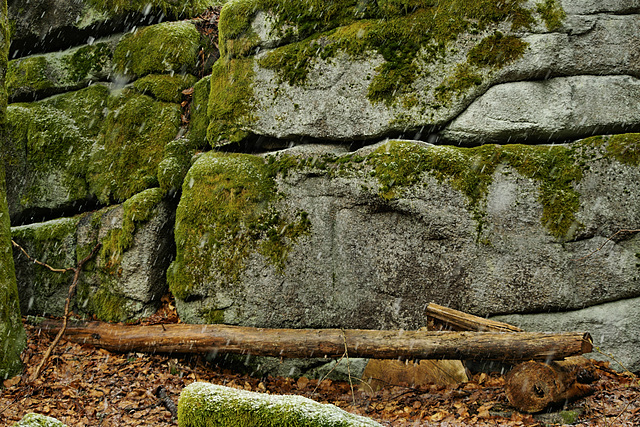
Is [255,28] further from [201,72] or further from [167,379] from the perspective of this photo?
[167,379]

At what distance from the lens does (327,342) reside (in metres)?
6.02

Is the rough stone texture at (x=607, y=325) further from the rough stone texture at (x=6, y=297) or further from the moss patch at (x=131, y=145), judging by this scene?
the moss patch at (x=131, y=145)

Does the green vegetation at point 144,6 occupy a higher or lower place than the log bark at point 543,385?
higher

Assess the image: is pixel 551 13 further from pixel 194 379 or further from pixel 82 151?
pixel 82 151

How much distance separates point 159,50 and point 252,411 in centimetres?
815

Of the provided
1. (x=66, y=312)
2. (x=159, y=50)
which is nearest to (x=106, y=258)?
(x=66, y=312)

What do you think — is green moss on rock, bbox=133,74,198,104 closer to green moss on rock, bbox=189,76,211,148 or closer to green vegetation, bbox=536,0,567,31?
green moss on rock, bbox=189,76,211,148

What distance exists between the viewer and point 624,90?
20.6 feet

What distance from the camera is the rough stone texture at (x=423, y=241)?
6.04 meters

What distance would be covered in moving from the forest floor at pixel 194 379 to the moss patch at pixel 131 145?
2799 mm

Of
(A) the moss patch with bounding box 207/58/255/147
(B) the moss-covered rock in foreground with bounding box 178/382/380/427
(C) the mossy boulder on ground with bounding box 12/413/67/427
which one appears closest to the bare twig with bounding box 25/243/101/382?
(A) the moss patch with bounding box 207/58/255/147

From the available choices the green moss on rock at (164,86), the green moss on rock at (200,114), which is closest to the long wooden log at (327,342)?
the green moss on rock at (200,114)

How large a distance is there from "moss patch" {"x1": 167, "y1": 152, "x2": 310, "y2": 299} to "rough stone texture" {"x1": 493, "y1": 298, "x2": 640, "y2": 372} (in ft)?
10.9

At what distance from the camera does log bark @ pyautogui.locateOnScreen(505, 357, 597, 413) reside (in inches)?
191
